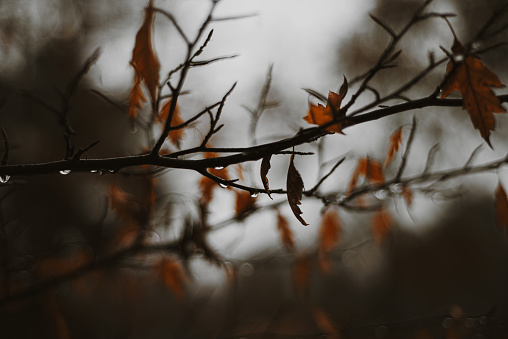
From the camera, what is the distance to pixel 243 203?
0.97m

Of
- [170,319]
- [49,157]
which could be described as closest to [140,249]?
[49,157]

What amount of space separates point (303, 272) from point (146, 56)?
1017 mm

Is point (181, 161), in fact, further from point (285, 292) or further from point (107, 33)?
point (285, 292)

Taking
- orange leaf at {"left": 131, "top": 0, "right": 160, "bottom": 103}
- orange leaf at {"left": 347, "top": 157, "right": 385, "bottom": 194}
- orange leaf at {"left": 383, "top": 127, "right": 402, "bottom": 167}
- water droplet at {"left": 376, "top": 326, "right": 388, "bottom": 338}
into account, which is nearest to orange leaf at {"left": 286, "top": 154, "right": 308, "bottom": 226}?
orange leaf at {"left": 131, "top": 0, "right": 160, "bottom": 103}

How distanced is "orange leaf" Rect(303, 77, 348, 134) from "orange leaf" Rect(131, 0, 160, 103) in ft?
0.64

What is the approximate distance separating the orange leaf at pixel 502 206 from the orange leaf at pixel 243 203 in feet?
1.53

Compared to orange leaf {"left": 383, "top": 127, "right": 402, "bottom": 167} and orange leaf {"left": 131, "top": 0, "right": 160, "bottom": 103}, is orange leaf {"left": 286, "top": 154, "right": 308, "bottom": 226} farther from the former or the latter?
orange leaf {"left": 383, "top": 127, "right": 402, "bottom": 167}

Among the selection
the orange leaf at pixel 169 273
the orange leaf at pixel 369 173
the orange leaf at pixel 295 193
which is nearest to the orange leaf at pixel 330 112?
the orange leaf at pixel 295 193

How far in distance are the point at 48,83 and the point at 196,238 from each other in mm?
2318

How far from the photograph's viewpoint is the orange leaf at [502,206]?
72 cm

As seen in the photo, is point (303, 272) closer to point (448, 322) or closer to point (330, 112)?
point (448, 322)

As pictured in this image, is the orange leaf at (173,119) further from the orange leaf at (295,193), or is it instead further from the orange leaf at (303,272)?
the orange leaf at (303,272)

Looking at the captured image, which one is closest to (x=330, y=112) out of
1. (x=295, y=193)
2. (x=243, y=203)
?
(x=295, y=193)

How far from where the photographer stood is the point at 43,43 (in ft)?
9.28
